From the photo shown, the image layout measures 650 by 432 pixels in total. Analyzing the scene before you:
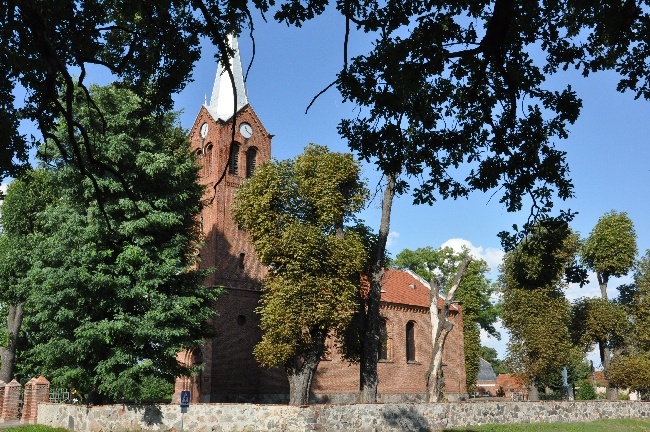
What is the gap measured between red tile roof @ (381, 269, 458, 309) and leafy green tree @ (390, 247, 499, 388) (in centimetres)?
206

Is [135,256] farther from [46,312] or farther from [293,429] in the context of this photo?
[293,429]

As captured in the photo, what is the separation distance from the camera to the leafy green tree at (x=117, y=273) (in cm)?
2002

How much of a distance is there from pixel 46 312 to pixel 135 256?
11.1 ft

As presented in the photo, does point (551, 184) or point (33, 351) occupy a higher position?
point (551, 184)

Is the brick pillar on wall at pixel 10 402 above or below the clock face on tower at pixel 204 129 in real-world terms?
below

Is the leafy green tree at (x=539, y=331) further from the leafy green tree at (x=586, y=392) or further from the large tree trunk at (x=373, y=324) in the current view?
the large tree trunk at (x=373, y=324)

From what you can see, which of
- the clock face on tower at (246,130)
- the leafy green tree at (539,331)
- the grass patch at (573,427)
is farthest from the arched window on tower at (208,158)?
the grass patch at (573,427)

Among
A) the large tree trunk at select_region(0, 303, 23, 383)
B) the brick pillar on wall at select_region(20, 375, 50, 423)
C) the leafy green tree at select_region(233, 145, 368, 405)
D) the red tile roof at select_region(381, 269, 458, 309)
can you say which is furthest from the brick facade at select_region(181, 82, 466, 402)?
the large tree trunk at select_region(0, 303, 23, 383)

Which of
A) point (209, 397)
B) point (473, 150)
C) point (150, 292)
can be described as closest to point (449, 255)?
point (209, 397)

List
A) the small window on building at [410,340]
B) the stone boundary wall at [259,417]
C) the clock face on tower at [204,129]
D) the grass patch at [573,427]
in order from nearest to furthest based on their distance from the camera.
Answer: the stone boundary wall at [259,417], the grass patch at [573,427], the clock face on tower at [204,129], the small window on building at [410,340]

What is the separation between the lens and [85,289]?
20.2 m

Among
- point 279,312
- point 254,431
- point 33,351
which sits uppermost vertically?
point 279,312

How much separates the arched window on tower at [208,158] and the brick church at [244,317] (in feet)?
0.23

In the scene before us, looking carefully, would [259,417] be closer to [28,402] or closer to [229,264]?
[28,402]
